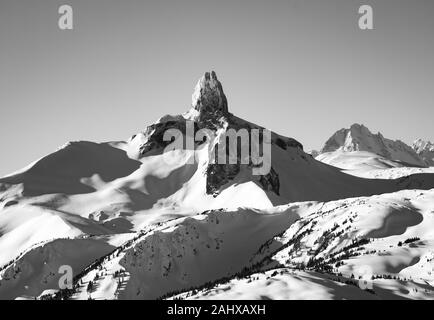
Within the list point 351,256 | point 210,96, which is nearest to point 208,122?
point 210,96

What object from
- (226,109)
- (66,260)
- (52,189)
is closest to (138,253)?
(66,260)

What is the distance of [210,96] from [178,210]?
213 ft

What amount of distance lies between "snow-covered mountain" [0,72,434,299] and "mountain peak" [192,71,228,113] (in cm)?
43

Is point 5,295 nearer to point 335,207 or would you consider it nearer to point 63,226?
A: point 63,226

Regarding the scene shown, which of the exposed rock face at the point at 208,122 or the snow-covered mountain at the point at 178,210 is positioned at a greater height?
the exposed rock face at the point at 208,122

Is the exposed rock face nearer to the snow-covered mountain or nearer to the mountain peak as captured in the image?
the mountain peak

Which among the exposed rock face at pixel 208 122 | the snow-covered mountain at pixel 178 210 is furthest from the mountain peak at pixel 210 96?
the snow-covered mountain at pixel 178 210

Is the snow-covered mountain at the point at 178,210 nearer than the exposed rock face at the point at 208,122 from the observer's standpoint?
Yes

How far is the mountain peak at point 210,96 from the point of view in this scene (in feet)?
616

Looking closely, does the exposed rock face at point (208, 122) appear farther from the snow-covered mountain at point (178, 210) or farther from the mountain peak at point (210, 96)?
the snow-covered mountain at point (178, 210)

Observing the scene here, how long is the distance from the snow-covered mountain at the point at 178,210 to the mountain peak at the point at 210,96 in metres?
0.43
